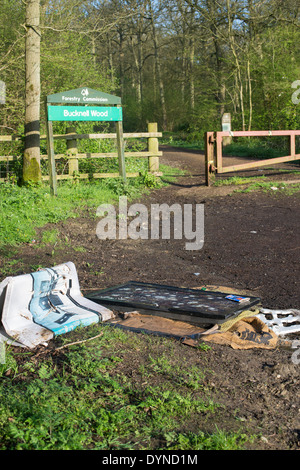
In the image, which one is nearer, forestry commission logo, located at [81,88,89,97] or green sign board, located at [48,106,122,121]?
green sign board, located at [48,106,122,121]

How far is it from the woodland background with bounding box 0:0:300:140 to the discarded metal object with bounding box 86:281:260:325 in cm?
748

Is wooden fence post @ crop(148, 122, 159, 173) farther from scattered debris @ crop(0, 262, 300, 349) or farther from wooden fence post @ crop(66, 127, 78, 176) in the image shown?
scattered debris @ crop(0, 262, 300, 349)

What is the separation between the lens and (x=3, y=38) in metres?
13.6

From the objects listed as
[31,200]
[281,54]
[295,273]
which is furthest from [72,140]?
[281,54]

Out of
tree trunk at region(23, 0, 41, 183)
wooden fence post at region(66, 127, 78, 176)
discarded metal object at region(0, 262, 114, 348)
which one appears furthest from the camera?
wooden fence post at region(66, 127, 78, 176)

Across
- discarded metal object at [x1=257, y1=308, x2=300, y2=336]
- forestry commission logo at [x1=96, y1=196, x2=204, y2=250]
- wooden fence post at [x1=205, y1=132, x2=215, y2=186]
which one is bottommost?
discarded metal object at [x1=257, y1=308, x2=300, y2=336]

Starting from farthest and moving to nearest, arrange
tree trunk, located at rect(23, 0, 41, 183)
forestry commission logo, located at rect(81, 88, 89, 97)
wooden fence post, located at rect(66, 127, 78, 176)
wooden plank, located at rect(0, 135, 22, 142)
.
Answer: wooden fence post, located at rect(66, 127, 78, 176), wooden plank, located at rect(0, 135, 22, 142), forestry commission logo, located at rect(81, 88, 89, 97), tree trunk, located at rect(23, 0, 41, 183)

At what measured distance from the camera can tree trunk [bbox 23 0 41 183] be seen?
10812mm

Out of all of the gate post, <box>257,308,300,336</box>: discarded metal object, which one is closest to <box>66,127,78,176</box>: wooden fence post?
the gate post

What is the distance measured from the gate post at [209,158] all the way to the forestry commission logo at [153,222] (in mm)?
2193

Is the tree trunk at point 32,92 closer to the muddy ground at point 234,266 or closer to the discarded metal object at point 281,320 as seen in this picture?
the muddy ground at point 234,266

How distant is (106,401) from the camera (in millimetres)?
2963

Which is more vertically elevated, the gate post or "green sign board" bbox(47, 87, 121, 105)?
"green sign board" bbox(47, 87, 121, 105)
